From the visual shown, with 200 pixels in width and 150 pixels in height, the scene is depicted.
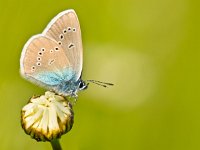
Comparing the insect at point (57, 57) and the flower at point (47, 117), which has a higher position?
the insect at point (57, 57)

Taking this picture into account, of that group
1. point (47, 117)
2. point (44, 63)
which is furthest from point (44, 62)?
point (47, 117)

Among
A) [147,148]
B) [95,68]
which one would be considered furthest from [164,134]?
[95,68]

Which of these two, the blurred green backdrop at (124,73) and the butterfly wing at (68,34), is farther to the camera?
the blurred green backdrop at (124,73)

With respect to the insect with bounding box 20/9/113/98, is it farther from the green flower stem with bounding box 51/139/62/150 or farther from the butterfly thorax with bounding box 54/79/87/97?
the green flower stem with bounding box 51/139/62/150

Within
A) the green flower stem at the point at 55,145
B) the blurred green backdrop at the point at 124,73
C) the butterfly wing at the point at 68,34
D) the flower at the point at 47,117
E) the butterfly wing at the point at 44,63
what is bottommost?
the blurred green backdrop at the point at 124,73

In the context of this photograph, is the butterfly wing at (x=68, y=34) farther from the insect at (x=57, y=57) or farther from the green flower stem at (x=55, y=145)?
the green flower stem at (x=55, y=145)

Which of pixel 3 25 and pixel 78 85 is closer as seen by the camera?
pixel 78 85

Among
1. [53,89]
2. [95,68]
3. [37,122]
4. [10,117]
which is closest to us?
[37,122]

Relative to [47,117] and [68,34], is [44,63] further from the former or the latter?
[47,117]

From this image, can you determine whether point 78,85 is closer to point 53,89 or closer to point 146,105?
point 53,89

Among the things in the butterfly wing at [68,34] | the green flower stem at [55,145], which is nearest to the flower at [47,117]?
the green flower stem at [55,145]
